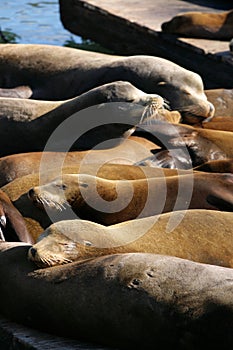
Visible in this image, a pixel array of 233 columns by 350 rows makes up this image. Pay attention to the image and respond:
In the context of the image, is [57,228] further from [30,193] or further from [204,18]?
[204,18]

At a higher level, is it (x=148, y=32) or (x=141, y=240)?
(x=141, y=240)

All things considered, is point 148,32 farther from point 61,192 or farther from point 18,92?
point 61,192

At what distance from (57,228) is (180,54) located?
6110mm

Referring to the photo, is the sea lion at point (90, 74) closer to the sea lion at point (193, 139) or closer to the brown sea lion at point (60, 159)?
the sea lion at point (193, 139)

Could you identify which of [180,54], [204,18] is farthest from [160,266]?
[204,18]

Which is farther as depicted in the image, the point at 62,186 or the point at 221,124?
the point at 221,124

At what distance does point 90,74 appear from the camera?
25.8 ft

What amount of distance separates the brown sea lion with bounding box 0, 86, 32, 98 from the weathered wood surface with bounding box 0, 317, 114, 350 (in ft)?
12.4

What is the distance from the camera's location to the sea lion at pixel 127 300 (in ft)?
12.0

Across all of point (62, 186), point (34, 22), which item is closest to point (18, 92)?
point (62, 186)

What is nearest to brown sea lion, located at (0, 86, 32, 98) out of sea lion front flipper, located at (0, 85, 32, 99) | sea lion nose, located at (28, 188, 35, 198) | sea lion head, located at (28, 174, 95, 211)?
sea lion front flipper, located at (0, 85, 32, 99)

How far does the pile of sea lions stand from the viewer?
150 inches

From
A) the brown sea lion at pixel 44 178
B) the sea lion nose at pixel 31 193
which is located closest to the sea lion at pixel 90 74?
the brown sea lion at pixel 44 178

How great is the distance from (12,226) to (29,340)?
43.2 inches
